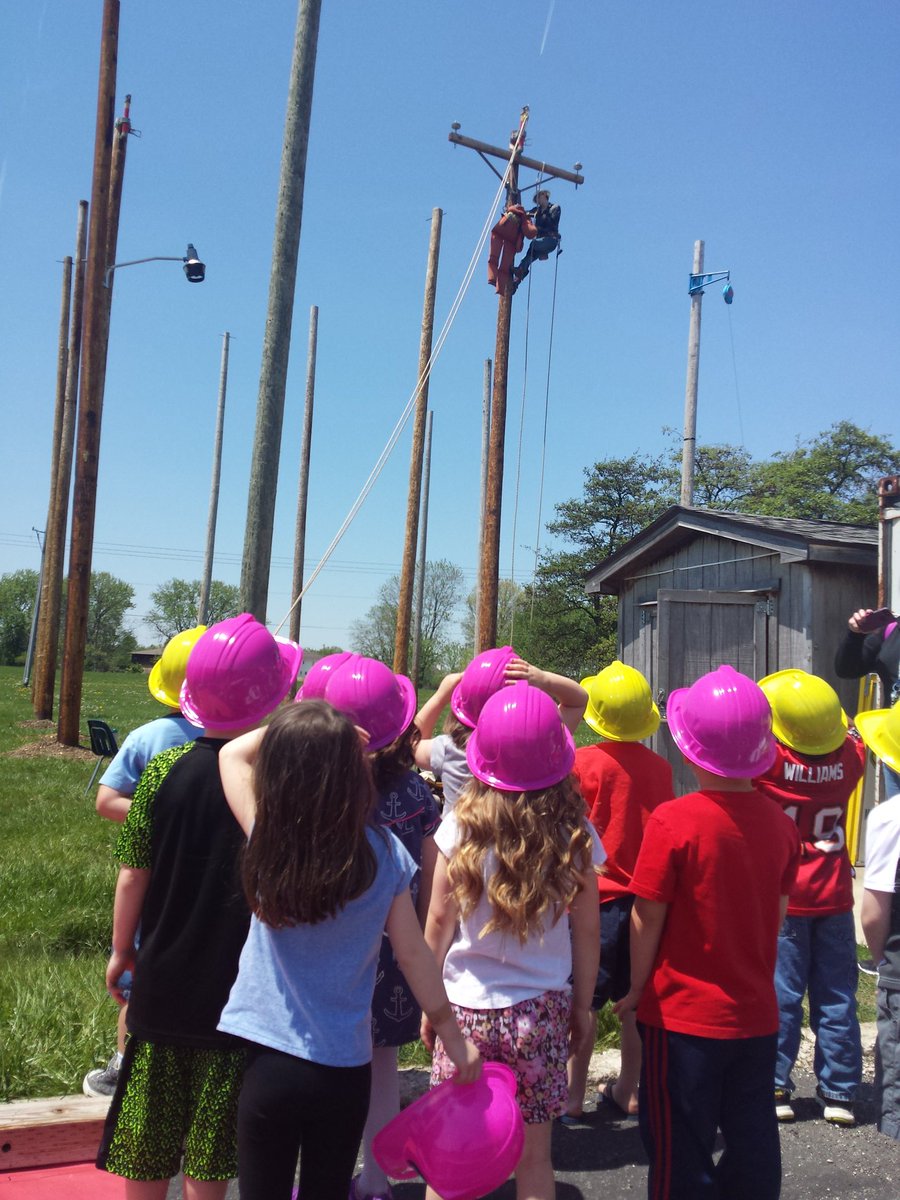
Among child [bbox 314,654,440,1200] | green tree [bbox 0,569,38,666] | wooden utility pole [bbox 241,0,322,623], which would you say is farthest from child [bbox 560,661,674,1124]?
green tree [bbox 0,569,38,666]

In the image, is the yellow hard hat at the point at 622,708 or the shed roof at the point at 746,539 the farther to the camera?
the shed roof at the point at 746,539

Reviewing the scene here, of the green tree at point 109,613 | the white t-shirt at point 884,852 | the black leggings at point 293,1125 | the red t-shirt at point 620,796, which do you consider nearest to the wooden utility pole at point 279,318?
the red t-shirt at point 620,796

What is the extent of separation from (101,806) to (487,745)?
1.33 m

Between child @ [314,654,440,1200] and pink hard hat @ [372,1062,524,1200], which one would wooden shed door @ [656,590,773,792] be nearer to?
child @ [314,654,440,1200]

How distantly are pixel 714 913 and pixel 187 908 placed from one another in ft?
4.57

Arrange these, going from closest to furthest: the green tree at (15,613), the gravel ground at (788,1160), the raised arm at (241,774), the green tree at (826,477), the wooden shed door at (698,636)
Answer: the raised arm at (241,774), the gravel ground at (788,1160), the wooden shed door at (698,636), the green tree at (826,477), the green tree at (15,613)

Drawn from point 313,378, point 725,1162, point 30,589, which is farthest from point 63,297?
point 30,589

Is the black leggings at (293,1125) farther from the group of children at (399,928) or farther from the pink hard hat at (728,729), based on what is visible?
the pink hard hat at (728,729)

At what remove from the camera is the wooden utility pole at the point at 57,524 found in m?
17.7

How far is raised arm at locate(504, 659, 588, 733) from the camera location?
3055 mm

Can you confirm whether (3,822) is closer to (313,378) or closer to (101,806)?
(101,806)

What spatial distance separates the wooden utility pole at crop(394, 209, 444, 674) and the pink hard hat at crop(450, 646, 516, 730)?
12600 mm

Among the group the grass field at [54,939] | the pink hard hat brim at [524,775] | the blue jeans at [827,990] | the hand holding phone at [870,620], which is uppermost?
the hand holding phone at [870,620]

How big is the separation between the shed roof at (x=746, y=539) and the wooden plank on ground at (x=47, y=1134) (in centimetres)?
660
